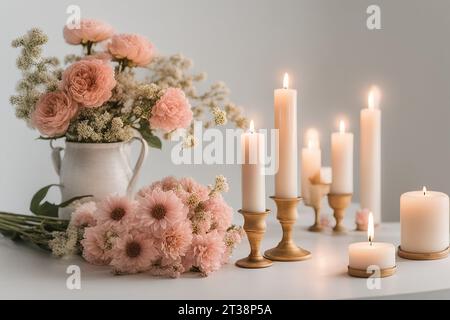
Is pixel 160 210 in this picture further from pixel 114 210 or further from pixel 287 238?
pixel 287 238

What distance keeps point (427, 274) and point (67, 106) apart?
0.68 m

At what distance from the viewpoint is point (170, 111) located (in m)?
1.28

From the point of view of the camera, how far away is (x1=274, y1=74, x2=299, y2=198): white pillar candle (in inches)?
49.1

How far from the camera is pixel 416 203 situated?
125 cm

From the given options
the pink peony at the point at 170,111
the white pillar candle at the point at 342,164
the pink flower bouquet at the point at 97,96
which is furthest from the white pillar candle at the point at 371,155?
the pink peony at the point at 170,111

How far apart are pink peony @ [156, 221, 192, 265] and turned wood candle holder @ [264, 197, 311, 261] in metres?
0.19

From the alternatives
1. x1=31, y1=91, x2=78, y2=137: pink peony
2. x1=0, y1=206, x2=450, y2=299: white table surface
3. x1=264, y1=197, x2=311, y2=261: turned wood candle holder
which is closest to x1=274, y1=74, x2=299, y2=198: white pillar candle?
x1=264, y1=197, x2=311, y2=261: turned wood candle holder

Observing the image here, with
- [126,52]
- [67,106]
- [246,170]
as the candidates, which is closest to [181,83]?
[126,52]

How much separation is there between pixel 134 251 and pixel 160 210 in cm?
8

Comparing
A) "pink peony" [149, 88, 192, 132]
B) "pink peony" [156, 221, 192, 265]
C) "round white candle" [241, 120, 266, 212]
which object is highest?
"pink peony" [149, 88, 192, 132]

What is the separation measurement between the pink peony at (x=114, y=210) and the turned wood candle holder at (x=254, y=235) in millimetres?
191

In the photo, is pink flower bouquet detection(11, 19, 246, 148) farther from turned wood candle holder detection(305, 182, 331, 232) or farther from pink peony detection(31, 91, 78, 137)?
turned wood candle holder detection(305, 182, 331, 232)

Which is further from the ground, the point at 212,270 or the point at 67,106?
the point at 67,106
